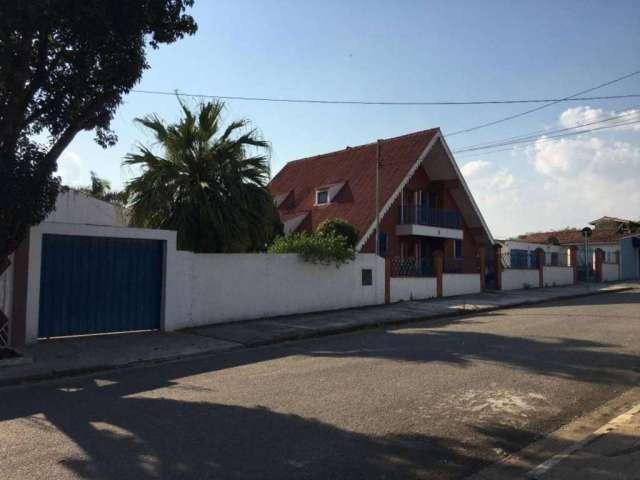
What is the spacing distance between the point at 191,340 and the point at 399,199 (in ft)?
53.0

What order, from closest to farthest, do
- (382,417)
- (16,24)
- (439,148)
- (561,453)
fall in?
(561,453) < (382,417) < (16,24) < (439,148)

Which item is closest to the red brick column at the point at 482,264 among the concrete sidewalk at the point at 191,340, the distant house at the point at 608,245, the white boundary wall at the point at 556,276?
the white boundary wall at the point at 556,276

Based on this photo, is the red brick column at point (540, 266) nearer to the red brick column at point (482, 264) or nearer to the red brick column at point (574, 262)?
the red brick column at point (574, 262)

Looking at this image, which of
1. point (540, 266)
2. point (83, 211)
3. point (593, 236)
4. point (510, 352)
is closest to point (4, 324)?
point (83, 211)

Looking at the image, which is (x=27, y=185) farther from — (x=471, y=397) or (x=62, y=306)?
(x=471, y=397)

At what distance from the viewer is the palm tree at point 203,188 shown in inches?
596

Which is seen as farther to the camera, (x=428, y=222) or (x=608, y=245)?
(x=608, y=245)

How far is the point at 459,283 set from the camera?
891 inches

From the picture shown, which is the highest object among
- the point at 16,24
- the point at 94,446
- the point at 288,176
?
the point at 288,176

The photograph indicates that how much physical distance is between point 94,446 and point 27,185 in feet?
16.8

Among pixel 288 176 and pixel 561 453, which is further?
pixel 288 176

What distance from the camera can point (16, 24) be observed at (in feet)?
25.6

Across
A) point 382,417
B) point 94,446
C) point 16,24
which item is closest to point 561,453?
point 382,417

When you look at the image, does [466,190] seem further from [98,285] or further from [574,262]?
[98,285]
